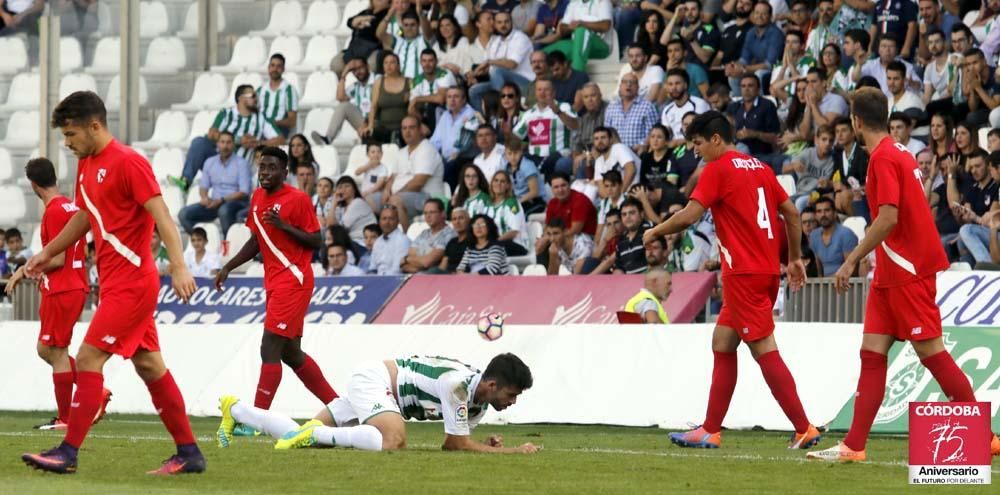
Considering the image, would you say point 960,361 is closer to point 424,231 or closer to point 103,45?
point 424,231

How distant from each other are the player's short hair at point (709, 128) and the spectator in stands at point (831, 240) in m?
6.34

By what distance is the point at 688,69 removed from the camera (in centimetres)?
2214

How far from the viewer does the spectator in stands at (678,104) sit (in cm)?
2128

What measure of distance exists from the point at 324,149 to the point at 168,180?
8.65 ft

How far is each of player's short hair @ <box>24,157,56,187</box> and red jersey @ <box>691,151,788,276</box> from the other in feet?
18.5

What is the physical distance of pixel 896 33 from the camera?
68.5 feet

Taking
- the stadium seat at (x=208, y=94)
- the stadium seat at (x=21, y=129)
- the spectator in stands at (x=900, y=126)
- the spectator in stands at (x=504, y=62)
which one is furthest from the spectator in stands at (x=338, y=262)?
the stadium seat at (x=21, y=129)

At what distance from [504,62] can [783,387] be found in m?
12.6

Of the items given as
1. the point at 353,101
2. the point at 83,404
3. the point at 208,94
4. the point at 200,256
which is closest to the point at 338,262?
the point at 200,256

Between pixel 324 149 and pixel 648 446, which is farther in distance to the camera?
pixel 324 149

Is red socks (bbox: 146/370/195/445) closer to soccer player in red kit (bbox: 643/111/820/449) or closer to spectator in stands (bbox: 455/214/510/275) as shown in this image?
soccer player in red kit (bbox: 643/111/820/449)

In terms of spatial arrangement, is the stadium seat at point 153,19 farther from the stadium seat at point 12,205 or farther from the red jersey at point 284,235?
the red jersey at point 284,235

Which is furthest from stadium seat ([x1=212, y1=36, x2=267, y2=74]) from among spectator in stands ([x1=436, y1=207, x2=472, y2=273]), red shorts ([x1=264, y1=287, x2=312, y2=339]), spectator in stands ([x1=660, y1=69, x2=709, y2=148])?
red shorts ([x1=264, y1=287, x2=312, y2=339])

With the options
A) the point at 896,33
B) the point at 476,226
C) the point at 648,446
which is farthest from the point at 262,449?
the point at 896,33
